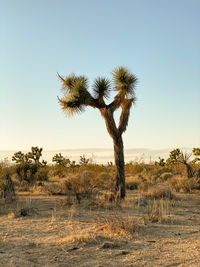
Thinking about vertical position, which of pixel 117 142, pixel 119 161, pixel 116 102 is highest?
pixel 116 102

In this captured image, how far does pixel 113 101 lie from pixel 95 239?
7.77 metres

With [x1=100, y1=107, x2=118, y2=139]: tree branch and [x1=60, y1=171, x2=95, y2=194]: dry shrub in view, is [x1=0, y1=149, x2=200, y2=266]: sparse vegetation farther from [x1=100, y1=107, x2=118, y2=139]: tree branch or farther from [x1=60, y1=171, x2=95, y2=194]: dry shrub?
[x1=100, y1=107, x2=118, y2=139]: tree branch

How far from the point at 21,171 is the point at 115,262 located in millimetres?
14701

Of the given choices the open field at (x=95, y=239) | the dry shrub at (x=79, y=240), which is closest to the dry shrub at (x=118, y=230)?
the open field at (x=95, y=239)

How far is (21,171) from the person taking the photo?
61.9 feet

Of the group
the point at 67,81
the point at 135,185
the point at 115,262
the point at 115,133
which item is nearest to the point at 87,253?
the point at 115,262

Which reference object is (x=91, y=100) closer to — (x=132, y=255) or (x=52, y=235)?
(x=52, y=235)

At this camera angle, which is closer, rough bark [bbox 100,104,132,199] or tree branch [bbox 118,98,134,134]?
rough bark [bbox 100,104,132,199]

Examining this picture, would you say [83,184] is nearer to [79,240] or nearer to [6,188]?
[6,188]

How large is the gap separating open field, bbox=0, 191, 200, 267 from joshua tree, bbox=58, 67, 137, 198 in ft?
10.3

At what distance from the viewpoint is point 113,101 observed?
13070 mm

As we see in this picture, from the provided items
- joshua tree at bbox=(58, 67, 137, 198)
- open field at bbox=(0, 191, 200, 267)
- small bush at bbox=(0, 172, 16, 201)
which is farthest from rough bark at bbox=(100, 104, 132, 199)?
small bush at bbox=(0, 172, 16, 201)

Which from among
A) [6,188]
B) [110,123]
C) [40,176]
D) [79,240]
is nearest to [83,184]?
[110,123]

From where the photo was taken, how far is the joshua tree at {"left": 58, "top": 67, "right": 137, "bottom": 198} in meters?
12.4
